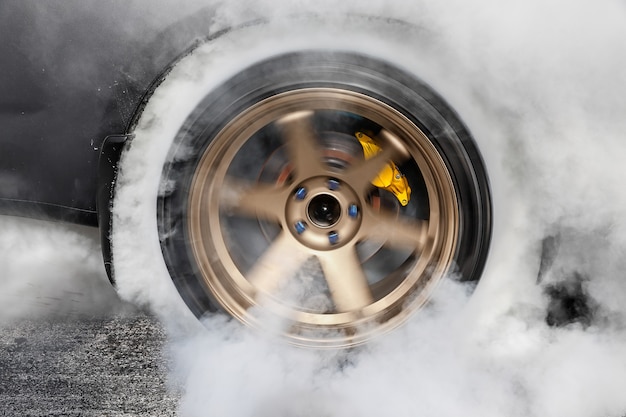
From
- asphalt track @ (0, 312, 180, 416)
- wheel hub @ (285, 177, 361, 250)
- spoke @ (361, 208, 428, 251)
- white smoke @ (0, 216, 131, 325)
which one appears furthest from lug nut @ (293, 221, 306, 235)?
white smoke @ (0, 216, 131, 325)

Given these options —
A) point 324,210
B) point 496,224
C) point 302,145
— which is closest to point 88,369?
point 324,210

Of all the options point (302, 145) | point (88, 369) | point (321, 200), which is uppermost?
point (302, 145)

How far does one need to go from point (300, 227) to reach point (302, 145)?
0.30 m

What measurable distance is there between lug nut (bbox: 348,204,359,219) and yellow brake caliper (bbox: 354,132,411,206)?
110mm

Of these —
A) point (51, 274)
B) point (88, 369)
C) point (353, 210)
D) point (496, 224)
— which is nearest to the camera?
point (496, 224)

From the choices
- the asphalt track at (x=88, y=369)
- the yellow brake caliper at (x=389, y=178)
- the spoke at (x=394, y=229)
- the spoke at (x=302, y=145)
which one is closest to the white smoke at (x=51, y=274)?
the asphalt track at (x=88, y=369)

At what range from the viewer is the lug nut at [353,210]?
6.16ft

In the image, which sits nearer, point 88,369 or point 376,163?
point 376,163

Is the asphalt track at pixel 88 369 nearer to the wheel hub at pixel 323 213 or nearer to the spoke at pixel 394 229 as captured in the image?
the wheel hub at pixel 323 213

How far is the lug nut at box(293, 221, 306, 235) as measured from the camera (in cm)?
191

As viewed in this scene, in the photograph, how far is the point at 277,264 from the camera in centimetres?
193

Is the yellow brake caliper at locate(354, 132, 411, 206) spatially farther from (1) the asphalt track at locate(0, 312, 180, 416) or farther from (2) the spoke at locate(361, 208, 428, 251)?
(1) the asphalt track at locate(0, 312, 180, 416)

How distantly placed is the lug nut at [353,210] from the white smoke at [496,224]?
0.40m

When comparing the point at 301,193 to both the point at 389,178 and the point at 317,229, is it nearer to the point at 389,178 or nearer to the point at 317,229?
the point at 317,229
